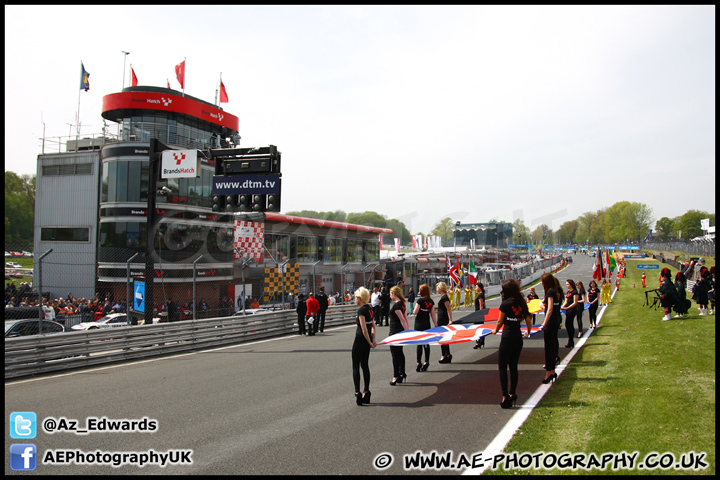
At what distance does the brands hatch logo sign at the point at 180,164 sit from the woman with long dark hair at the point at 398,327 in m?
8.03

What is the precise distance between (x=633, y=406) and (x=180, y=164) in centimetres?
1286

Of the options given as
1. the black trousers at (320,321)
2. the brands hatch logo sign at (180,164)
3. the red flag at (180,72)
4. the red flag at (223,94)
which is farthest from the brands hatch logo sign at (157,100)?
the black trousers at (320,321)

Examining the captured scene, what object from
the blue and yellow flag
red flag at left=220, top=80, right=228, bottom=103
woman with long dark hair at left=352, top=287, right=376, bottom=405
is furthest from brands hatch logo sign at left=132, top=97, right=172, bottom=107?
woman with long dark hair at left=352, top=287, right=376, bottom=405

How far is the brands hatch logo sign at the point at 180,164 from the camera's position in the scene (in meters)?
14.1

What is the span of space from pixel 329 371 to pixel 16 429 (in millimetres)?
5381

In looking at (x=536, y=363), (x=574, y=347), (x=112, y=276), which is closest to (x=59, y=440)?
(x=536, y=363)

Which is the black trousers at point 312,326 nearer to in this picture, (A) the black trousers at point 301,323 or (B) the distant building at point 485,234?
(A) the black trousers at point 301,323

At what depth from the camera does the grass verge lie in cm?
490

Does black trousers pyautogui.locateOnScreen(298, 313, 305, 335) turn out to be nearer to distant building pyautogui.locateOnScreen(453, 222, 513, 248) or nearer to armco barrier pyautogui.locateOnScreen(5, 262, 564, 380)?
armco barrier pyautogui.locateOnScreen(5, 262, 564, 380)

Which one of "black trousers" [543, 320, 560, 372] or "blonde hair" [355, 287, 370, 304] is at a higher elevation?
"blonde hair" [355, 287, 370, 304]

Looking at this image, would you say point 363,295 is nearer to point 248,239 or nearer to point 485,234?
point 248,239

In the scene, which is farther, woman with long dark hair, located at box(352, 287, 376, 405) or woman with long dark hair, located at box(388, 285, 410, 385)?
woman with long dark hair, located at box(388, 285, 410, 385)

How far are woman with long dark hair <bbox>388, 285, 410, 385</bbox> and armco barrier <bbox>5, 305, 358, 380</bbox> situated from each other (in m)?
7.19

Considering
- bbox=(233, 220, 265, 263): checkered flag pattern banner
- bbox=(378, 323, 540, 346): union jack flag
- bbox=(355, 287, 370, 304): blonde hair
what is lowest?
bbox=(378, 323, 540, 346): union jack flag
